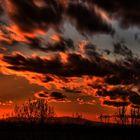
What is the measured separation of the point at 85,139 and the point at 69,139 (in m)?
4.92

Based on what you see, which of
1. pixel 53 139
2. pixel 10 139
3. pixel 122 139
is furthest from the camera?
pixel 122 139

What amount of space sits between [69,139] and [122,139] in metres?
17.5

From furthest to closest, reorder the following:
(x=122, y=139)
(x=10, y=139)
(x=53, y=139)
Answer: (x=122, y=139), (x=53, y=139), (x=10, y=139)

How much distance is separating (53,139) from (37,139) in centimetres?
463

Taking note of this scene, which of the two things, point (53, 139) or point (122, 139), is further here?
point (122, 139)

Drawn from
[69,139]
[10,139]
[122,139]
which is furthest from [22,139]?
[122,139]

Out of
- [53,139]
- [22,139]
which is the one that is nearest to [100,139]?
[53,139]

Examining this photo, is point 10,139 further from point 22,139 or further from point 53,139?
point 53,139

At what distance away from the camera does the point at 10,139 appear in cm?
10575

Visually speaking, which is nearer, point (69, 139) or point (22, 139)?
point (22, 139)

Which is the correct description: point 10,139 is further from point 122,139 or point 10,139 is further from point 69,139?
point 122,139

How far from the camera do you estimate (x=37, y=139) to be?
120m

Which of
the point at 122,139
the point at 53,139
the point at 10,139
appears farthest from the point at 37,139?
the point at 122,139

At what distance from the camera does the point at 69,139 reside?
126 m
